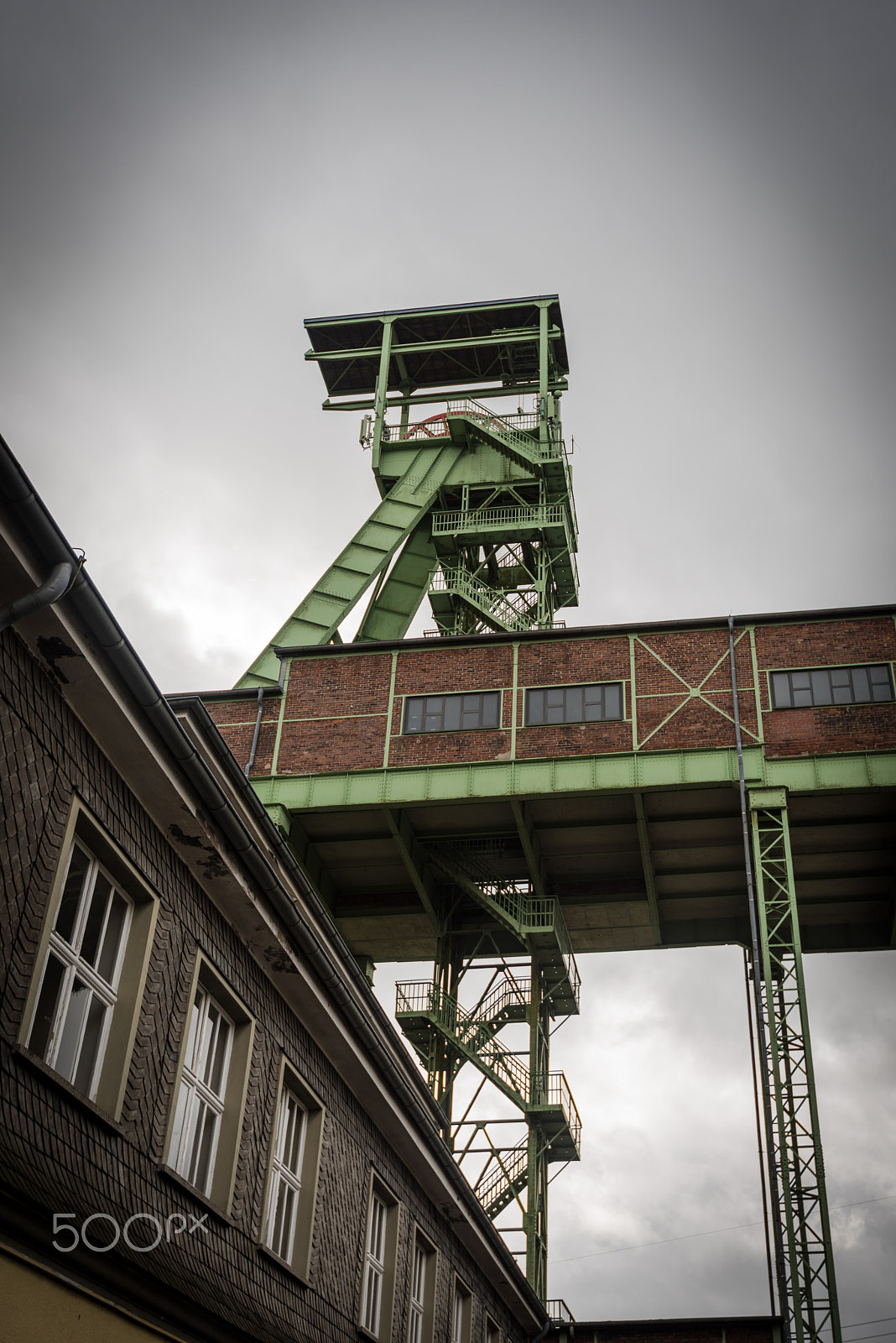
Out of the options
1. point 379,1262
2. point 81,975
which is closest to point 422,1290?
point 379,1262

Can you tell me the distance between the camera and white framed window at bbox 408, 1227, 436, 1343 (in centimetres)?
1434

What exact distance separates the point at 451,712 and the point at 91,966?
17.7m

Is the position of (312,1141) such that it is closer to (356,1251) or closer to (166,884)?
(356,1251)

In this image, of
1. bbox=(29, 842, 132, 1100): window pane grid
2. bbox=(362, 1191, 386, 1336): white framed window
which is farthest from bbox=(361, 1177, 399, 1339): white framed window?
bbox=(29, 842, 132, 1100): window pane grid

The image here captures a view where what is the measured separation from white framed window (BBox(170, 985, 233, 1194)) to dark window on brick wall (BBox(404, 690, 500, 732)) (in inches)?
612

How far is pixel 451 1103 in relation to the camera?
26.2 m

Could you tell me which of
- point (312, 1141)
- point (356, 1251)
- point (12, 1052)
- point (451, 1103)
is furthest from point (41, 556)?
point (451, 1103)

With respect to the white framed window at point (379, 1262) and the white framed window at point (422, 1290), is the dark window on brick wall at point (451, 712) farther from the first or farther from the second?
the white framed window at point (379, 1262)

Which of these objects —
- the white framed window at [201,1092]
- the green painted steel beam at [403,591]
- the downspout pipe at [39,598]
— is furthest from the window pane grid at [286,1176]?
the green painted steel beam at [403,591]

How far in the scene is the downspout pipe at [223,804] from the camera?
687cm

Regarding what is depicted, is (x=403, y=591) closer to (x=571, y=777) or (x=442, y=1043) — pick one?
(x=571, y=777)

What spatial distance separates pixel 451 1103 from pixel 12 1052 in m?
20.5

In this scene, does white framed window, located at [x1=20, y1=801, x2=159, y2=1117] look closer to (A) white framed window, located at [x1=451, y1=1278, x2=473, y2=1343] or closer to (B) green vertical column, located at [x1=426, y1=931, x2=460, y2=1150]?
(A) white framed window, located at [x1=451, y1=1278, x2=473, y2=1343]

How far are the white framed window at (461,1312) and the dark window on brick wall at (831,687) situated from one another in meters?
12.4
